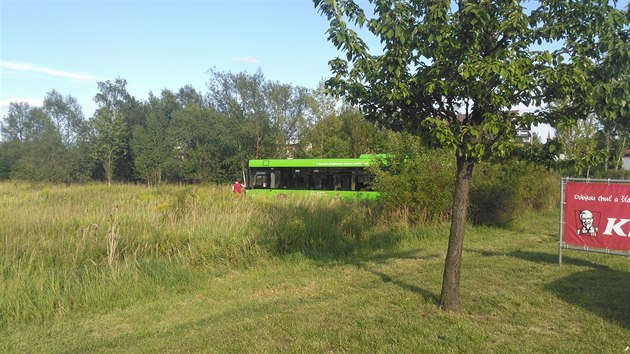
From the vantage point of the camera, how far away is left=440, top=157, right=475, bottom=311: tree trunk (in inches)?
212

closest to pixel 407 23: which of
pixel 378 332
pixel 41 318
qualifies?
pixel 378 332

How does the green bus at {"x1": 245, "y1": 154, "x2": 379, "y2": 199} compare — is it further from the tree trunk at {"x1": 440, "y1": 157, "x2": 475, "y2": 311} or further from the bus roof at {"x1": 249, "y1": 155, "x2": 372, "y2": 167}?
the tree trunk at {"x1": 440, "y1": 157, "x2": 475, "y2": 311}

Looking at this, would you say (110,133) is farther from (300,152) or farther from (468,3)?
(468,3)

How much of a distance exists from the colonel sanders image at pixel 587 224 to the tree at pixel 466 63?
4682mm

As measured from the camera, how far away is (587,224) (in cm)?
889

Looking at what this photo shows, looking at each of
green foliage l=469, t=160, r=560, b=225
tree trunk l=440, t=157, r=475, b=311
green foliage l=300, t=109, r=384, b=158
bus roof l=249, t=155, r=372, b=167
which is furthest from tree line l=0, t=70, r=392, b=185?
tree trunk l=440, t=157, r=475, b=311

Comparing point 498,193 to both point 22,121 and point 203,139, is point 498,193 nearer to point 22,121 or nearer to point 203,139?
point 203,139

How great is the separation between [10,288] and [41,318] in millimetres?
805

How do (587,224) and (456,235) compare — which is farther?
(587,224)

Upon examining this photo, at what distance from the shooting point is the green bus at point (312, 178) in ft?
70.5

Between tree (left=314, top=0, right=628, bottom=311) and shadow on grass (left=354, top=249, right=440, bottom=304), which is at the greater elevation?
tree (left=314, top=0, right=628, bottom=311)

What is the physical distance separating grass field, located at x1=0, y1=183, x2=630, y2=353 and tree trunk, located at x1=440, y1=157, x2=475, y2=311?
0.69 ft

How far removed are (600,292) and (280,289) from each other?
4.60m

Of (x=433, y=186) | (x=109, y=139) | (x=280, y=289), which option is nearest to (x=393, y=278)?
(x=280, y=289)
